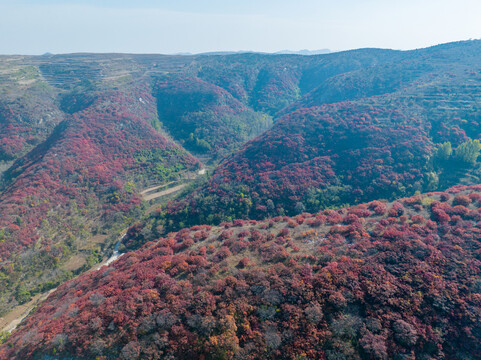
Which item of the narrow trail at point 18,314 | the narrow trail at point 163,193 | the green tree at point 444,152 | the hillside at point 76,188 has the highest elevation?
the green tree at point 444,152

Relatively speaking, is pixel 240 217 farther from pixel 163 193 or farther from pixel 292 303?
pixel 163 193

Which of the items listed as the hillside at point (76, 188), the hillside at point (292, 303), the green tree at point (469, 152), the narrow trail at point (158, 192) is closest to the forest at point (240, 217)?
the hillside at point (292, 303)

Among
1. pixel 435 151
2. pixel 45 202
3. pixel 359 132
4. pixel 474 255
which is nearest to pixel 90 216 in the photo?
pixel 45 202

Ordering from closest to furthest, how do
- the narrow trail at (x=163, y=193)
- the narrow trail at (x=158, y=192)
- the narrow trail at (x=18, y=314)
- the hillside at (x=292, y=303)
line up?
the hillside at (x=292, y=303) < the narrow trail at (x=18, y=314) < the narrow trail at (x=163, y=193) < the narrow trail at (x=158, y=192)

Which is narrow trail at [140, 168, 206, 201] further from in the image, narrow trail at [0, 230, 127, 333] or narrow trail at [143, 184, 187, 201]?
narrow trail at [0, 230, 127, 333]

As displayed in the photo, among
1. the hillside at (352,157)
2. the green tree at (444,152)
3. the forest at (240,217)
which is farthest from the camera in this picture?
the green tree at (444,152)

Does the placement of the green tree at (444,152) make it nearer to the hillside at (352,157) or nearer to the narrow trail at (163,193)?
the hillside at (352,157)

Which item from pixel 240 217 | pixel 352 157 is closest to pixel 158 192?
pixel 240 217

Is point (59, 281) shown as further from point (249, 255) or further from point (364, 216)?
point (364, 216)

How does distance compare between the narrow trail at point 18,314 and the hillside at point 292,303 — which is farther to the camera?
the narrow trail at point 18,314
